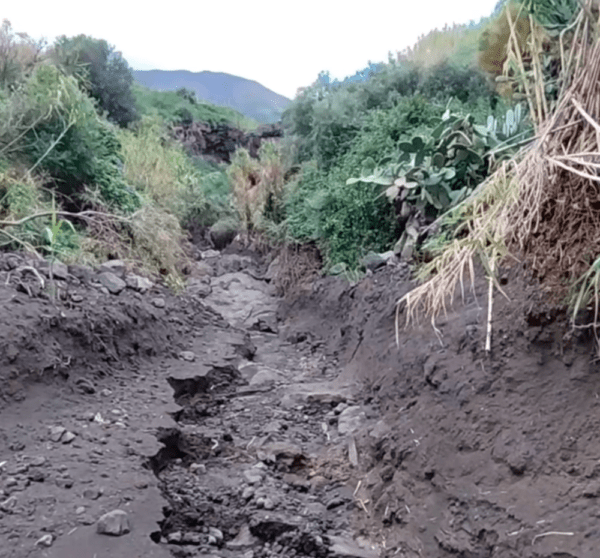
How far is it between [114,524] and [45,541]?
0.23 m

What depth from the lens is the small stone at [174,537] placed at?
2.17m

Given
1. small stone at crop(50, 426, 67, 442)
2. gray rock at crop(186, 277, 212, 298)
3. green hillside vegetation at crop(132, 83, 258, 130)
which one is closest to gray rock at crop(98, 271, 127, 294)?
gray rock at crop(186, 277, 212, 298)

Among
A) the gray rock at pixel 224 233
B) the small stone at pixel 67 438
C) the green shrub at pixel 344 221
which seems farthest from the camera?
the gray rock at pixel 224 233

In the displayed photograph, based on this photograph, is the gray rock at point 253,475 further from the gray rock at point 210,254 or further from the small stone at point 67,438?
the gray rock at point 210,254

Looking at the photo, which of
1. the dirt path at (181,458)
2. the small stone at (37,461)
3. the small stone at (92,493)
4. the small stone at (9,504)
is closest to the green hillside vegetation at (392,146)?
the dirt path at (181,458)

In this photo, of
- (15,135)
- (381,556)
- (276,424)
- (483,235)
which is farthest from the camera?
(15,135)

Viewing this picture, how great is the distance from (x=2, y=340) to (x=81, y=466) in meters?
0.96

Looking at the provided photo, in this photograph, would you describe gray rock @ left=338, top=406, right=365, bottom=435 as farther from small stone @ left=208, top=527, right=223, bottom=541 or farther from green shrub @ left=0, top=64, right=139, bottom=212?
green shrub @ left=0, top=64, right=139, bottom=212

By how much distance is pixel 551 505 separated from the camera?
5.92 feet

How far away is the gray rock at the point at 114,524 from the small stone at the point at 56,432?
722 mm

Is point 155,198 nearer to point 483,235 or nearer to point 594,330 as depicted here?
point 483,235

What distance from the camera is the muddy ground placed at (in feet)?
6.54

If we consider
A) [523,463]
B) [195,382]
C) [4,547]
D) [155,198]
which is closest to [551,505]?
[523,463]

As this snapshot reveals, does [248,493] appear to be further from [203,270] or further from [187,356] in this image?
[203,270]
